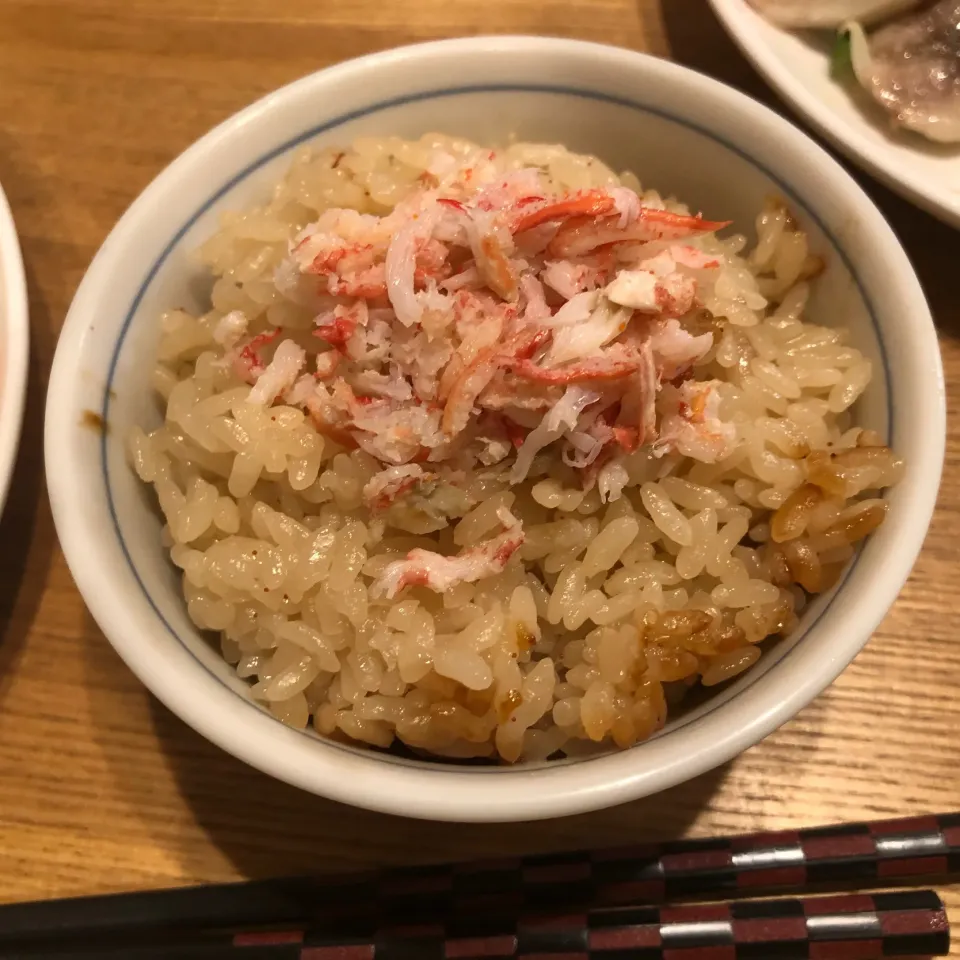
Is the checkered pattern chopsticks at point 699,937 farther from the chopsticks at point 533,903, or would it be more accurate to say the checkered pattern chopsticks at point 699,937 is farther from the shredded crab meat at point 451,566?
the shredded crab meat at point 451,566

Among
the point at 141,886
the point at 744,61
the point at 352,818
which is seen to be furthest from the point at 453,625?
the point at 744,61

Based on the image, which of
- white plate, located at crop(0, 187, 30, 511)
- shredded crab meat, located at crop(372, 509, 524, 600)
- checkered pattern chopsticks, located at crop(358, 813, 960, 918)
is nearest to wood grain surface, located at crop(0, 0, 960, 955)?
checkered pattern chopsticks, located at crop(358, 813, 960, 918)

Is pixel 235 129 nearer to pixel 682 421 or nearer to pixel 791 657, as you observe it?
pixel 682 421

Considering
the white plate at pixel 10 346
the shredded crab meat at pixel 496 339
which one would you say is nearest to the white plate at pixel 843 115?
the shredded crab meat at pixel 496 339

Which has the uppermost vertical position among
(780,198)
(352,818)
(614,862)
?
(780,198)

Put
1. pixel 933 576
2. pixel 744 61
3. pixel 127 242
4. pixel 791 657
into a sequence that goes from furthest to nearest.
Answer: pixel 744 61
pixel 933 576
pixel 127 242
pixel 791 657

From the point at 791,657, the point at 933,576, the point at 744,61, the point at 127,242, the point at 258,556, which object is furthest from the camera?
the point at 744,61
